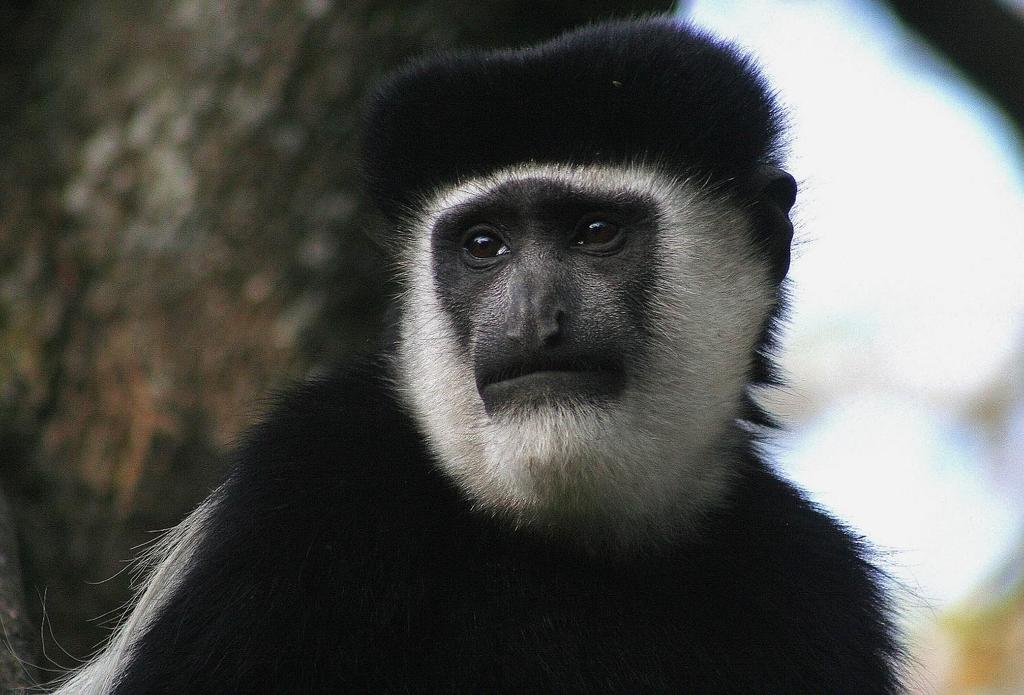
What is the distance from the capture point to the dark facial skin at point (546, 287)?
1.99 m

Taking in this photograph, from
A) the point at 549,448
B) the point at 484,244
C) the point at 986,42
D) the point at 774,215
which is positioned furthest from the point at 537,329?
the point at 986,42

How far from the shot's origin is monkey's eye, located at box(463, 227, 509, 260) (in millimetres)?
2219

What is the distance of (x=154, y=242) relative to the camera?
370 centimetres

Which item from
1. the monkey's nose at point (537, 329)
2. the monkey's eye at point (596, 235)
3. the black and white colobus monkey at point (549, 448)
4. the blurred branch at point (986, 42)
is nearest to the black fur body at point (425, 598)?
the black and white colobus monkey at point (549, 448)

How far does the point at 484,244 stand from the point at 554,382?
0.40 metres

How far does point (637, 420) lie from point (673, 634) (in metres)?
0.43

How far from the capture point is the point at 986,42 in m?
3.53

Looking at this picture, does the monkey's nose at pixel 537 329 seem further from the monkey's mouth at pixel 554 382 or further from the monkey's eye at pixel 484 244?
the monkey's eye at pixel 484 244

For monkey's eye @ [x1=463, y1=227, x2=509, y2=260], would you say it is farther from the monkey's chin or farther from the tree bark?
the tree bark

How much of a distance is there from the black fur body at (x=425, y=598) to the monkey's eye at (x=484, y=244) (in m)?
0.40

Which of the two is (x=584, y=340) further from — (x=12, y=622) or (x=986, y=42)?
(x=986, y=42)

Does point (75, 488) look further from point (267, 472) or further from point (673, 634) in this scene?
point (673, 634)

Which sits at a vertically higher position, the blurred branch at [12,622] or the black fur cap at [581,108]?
the black fur cap at [581,108]

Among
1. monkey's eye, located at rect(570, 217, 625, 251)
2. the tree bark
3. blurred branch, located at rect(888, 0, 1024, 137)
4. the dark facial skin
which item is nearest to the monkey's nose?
the dark facial skin
